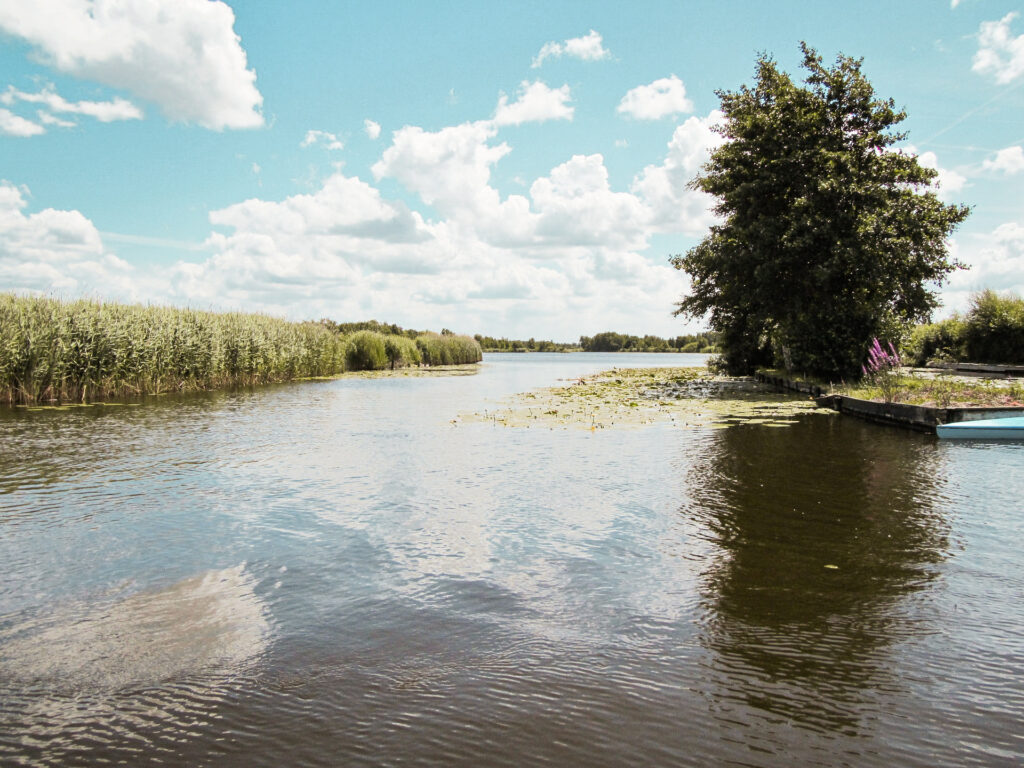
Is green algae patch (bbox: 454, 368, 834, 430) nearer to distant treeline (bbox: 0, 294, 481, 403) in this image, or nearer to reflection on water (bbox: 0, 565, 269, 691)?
reflection on water (bbox: 0, 565, 269, 691)

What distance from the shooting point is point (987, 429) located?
1166 centimetres

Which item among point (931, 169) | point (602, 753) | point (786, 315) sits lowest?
point (602, 753)

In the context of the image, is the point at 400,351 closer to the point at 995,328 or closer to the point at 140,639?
the point at 995,328

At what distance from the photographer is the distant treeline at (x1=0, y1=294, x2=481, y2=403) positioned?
1800cm

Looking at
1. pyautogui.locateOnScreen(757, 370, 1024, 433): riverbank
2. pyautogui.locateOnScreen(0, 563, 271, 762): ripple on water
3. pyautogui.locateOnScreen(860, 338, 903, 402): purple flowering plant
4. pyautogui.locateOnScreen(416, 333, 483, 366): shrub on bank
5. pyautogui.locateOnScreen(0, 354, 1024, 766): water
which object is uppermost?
pyautogui.locateOnScreen(416, 333, 483, 366): shrub on bank

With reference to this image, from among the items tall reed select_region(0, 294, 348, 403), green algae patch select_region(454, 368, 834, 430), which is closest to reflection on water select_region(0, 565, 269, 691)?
green algae patch select_region(454, 368, 834, 430)

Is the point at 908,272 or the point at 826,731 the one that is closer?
the point at 826,731

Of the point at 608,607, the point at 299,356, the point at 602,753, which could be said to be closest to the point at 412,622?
the point at 608,607

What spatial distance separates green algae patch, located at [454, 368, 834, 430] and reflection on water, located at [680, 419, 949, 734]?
5.06m

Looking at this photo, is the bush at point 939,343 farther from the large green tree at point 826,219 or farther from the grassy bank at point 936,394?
the grassy bank at point 936,394

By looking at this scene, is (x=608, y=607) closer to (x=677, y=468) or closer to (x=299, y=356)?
(x=677, y=468)

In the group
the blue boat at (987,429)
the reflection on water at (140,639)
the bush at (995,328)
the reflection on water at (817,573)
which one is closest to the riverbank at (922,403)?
the blue boat at (987,429)

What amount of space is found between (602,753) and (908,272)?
24.4m

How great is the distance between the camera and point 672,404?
18.2 meters
